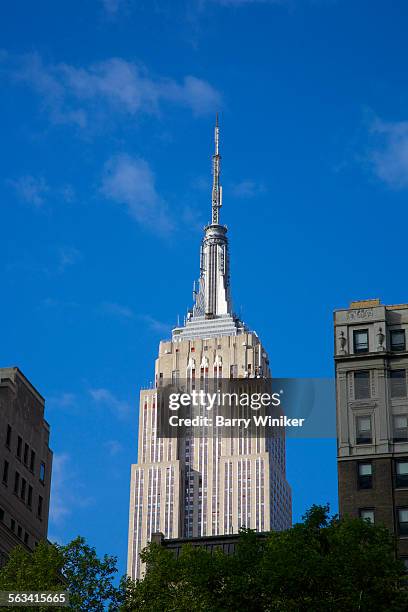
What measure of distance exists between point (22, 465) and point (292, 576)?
167 ft

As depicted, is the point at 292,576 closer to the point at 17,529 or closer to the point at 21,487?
the point at 17,529

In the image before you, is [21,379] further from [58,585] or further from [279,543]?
[279,543]

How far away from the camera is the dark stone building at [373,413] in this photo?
329 feet

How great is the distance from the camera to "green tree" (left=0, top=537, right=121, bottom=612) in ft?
255

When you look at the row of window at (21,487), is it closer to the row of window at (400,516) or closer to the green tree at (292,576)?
the row of window at (400,516)

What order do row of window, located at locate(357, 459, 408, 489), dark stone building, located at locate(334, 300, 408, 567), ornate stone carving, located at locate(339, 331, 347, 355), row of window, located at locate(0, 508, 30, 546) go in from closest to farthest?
dark stone building, located at locate(334, 300, 408, 567) < row of window, located at locate(357, 459, 408, 489) < ornate stone carving, located at locate(339, 331, 347, 355) < row of window, located at locate(0, 508, 30, 546)

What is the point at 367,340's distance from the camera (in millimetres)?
108188

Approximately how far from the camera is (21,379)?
118438 millimetres

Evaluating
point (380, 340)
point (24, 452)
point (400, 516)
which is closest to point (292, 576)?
point (400, 516)

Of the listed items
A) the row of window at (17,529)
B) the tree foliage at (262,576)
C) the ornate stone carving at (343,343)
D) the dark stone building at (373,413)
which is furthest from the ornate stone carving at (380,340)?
the row of window at (17,529)

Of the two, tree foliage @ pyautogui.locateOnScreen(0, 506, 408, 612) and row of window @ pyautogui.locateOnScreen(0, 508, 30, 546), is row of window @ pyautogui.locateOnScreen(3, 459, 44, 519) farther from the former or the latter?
tree foliage @ pyautogui.locateOnScreen(0, 506, 408, 612)

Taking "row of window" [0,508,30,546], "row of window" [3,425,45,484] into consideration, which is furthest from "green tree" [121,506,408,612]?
"row of window" [3,425,45,484]

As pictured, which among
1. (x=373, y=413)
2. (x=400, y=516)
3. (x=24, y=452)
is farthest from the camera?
(x=24, y=452)

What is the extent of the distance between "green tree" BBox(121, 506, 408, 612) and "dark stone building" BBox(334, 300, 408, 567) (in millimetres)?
24409
